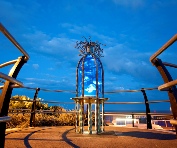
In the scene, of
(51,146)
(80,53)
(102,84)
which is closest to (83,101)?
(102,84)

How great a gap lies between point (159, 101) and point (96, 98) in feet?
5.87

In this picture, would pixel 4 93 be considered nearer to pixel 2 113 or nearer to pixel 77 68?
pixel 2 113

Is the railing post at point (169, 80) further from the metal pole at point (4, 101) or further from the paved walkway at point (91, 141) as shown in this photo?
the paved walkway at point (91, 141)

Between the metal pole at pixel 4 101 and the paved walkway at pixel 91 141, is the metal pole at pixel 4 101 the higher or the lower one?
the higher one

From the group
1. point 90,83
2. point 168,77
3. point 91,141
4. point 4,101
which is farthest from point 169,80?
point 90,83

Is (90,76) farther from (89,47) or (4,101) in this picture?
(4,101)

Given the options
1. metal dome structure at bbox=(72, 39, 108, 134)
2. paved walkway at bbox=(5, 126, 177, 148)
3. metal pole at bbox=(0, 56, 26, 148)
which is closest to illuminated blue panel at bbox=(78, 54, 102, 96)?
metal dome structure at bbox=(72, 39, 108, 134)

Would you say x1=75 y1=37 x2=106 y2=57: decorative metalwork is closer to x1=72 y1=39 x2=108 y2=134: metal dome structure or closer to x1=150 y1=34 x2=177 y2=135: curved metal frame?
x1=72 y1=39 x2=108 y2=134: metal dome structure

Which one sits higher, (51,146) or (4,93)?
(4,93)

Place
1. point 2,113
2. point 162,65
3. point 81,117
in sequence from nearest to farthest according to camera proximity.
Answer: point 2,113 → point 162,65 → point 81,117

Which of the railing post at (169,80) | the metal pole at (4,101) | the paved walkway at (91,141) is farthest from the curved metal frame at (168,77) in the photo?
the paved walkway at (91,141)

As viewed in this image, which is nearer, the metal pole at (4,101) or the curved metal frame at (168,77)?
the curved metal frame at (168,77)

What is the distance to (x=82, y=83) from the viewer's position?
4.30 m

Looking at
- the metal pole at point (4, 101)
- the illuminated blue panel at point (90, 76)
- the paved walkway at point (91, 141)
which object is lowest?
the paved walkway at point (91, 141)
